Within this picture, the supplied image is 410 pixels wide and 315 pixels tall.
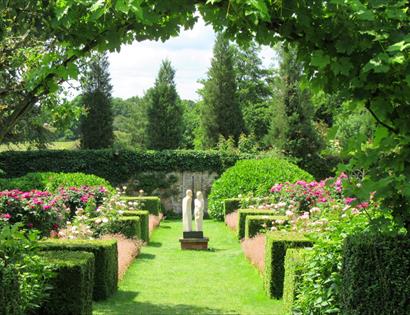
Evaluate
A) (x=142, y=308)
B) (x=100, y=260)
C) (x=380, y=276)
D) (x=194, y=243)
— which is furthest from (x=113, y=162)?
(x=380, y=276)

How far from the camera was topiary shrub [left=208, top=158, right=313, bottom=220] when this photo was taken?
64.7 ft

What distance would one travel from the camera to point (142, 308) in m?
8.05

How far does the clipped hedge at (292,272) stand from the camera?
21.2ft

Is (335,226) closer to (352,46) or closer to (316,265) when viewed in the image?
(316,265)

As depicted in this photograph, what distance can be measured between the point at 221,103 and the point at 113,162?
1245 cm

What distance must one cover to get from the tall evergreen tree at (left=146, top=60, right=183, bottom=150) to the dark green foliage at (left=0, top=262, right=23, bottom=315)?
99.5ft

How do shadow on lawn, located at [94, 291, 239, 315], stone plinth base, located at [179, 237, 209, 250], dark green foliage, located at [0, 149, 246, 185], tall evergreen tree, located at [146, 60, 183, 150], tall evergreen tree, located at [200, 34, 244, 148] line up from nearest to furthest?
shadow on lawn, located at [94, 291, 239, 315], stone plinth base, located at [179, 237, 209, 250], dark green foliage, located at [0, 149, 246, 185], tall evergreen tree, located at [200, 34, 244, 148], tall evergreen tree, located at [146, 60, 183, 150]

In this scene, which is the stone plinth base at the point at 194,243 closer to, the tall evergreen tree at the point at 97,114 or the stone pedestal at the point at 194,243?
the stone pedestal at the point at 194,243

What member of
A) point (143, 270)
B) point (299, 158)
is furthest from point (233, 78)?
point (143, 270)

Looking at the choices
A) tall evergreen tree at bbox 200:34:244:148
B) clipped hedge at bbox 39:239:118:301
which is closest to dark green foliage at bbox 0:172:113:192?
A: clipped hedge at bbox 39:239:118:301

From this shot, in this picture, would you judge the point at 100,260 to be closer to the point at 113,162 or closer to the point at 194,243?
the point at 194,243

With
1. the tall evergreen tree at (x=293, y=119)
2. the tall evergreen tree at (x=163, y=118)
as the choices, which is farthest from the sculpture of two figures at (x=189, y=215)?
the tall evergreen tree at (x=163, y=118)

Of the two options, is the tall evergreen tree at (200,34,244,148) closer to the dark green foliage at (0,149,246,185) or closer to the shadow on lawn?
the dark green foliage at (0,149,246,185)

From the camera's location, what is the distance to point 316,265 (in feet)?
19.7
